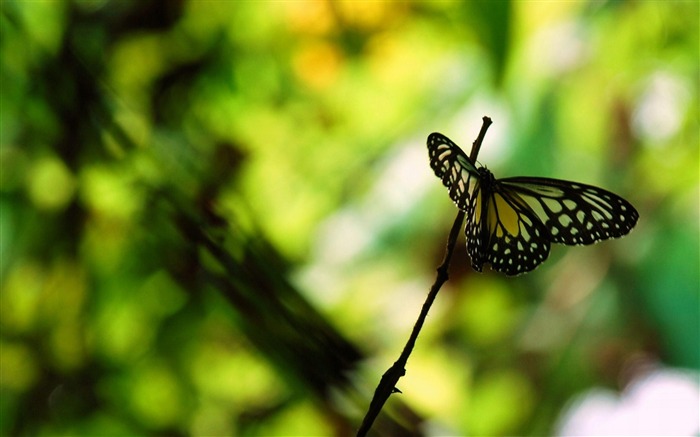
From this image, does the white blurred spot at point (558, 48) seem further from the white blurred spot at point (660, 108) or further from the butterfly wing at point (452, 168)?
the butterfly wing at point (452, 168)

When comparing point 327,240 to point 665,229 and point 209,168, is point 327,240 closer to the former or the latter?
point 209,168

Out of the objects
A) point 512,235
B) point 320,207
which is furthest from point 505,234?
point 320,207

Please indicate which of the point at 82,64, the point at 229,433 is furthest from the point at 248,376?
the point at 82,64

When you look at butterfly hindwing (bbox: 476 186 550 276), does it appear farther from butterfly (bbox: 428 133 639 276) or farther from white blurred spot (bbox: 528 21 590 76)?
white blurred spot (bbox: 528 21 590 76)

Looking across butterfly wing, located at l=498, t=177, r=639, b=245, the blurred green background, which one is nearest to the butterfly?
butterfly wing, located at l=498, t=177, r=639, b=245

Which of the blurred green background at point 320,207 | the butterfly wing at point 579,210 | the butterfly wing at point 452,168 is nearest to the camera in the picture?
the butterfly wing at point 452,168

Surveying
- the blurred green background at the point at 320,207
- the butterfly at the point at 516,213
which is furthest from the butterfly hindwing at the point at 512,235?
the blurred green background at the point at 320,207

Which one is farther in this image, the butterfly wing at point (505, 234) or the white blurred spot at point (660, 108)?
the white blurred spot at point (660, 108)
